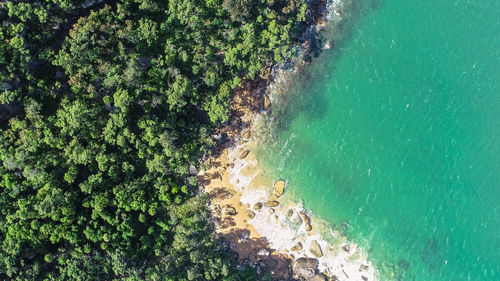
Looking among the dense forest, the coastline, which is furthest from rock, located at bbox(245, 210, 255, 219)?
the dense forest

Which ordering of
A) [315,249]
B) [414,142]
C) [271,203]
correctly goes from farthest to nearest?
1. [414,142]
2. [315,249]
3. [271,203]

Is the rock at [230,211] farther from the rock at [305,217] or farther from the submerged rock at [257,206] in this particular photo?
the rock at [305,217]

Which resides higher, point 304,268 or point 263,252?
point 304,268

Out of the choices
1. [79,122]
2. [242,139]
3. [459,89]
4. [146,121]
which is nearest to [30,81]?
[79,122]

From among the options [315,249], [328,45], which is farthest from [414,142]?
[315,249]

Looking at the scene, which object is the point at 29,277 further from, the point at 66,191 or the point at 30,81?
the point at 30,81

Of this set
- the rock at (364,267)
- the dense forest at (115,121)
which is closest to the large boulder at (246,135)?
the dense forest at (115,121)

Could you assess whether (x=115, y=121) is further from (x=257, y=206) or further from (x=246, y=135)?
(x=257, y=206)

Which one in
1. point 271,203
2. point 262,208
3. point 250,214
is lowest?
point 250,214
